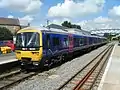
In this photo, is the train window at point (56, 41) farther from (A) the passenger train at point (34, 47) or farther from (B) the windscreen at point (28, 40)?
(B) the windscreen at point (28, 40)

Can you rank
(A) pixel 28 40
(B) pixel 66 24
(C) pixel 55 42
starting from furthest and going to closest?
(B) pixel 66 24, (C) pixel 55 42, (A) pixel 28 40

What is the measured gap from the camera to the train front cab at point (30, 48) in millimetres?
16688

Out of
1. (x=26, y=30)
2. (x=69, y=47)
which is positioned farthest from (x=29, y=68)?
(x=69, y=47)

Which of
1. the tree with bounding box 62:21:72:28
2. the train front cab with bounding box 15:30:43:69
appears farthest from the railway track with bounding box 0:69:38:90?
the tree with bounding box 62:21:72:28

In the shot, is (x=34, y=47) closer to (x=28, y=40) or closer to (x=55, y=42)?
(x=28, y=40)

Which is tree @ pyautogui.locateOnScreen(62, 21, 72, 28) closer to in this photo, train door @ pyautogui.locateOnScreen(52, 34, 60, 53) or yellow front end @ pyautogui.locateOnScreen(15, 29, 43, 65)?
train door @ pyautogui.locateOnScreen(52, 34, 60, 53)

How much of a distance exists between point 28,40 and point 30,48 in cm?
56

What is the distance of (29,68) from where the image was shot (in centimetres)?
1731

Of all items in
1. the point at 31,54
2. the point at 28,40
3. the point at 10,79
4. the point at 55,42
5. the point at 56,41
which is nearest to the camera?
the point at 10,79

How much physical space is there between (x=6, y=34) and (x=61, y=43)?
82331mm

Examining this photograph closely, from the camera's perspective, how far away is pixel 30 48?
663 inches

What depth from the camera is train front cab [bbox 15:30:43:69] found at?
16.7m

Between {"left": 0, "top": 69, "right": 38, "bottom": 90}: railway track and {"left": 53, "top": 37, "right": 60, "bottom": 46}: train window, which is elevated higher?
{"left": 53, "top": 37, "right": 60, "bottom": 46}: train window

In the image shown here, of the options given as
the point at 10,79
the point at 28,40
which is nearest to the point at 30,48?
the point at 28,40
